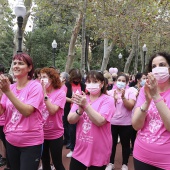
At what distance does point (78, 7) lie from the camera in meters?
10.2

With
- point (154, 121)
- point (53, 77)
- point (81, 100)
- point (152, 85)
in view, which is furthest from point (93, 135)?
point (53, 77)

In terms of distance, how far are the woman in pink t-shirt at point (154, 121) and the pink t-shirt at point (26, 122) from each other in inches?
42.7

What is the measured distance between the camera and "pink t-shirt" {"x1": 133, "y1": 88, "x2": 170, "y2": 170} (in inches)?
86.0

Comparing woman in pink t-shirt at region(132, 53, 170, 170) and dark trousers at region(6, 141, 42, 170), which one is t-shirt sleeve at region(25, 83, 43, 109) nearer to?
dark trousers at region(6, 141, 42, 170)

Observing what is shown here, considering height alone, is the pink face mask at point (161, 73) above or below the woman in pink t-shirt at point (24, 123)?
above

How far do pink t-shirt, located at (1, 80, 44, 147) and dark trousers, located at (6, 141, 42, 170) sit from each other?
6 cm

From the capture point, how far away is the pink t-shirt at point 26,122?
8.62 feet

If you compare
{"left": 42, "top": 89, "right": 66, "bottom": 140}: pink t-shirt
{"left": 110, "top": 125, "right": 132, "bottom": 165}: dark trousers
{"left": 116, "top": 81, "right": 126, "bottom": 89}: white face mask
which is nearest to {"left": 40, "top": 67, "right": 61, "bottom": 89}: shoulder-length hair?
{"left": 42, "top": 89, "right": 66, "bottom": 140}: pink t-shirt

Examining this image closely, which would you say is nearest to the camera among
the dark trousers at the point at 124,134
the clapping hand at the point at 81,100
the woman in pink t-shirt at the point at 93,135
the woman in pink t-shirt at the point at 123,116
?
the clapping hand at the point at 81,100

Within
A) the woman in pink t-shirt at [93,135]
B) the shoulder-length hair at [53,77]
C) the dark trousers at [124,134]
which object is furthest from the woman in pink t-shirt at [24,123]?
the dark trousers at [124,134]

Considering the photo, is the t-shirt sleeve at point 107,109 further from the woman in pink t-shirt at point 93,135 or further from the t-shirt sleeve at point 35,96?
the t-shirt sleeve at point 35,96

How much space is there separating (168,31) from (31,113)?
15.0 meters

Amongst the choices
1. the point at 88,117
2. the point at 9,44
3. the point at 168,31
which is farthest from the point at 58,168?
the point at 9,44

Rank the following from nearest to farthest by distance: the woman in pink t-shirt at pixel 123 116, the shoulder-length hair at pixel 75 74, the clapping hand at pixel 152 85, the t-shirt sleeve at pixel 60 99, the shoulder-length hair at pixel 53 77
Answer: the clapping hand at pixel 152 85, the t-shirt sleeve at pixel 60 99, the shoulder-length hair at pixel 53 77, the woman in pink t-shirt at pixel 123 116, the shoulder-length hair at pixel 75 74
